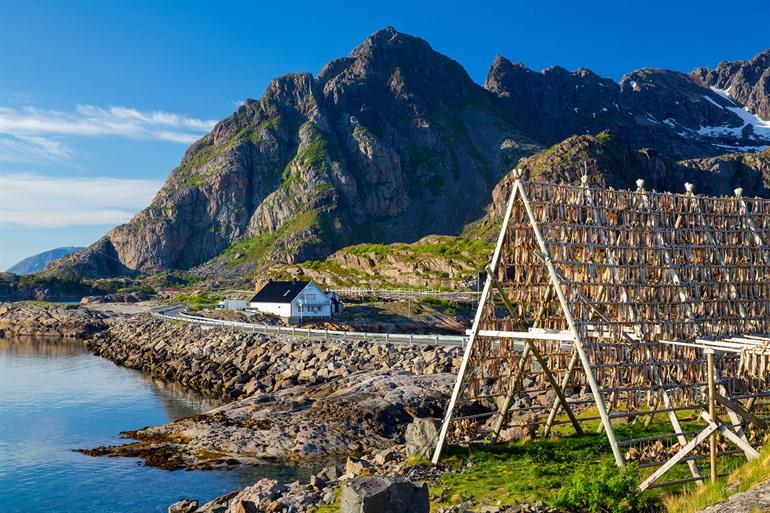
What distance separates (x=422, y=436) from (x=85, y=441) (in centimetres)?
2294

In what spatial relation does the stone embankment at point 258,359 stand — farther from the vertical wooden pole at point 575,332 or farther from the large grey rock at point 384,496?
the large grey rock at point 384,496

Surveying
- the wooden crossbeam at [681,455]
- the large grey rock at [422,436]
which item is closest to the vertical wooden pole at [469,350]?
the large grey rock at [422,436]

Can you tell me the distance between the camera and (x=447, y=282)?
133m

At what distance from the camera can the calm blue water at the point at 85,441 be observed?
27453 millimetres

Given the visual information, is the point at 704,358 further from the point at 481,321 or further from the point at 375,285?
the point at 375,285

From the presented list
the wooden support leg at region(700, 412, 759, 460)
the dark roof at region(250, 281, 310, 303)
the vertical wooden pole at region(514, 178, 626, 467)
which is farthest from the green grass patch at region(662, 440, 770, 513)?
the dark roof at region(250, 281, 310, 303)

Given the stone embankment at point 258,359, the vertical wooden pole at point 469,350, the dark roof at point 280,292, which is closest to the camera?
the vertical wooden pole at point 469,350

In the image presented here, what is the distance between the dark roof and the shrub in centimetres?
7590

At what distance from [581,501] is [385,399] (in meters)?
20.7

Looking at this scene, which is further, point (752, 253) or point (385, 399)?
point (385, 399)

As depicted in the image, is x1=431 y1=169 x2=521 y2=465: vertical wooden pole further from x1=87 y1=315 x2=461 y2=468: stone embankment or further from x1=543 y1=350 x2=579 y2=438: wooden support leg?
x1=87 y1=315 x2=461 y2=468: stone embankment

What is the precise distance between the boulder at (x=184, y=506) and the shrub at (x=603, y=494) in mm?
13005

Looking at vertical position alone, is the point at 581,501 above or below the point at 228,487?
A: above

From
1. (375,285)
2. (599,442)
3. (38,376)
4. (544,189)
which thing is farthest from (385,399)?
(375,285)
